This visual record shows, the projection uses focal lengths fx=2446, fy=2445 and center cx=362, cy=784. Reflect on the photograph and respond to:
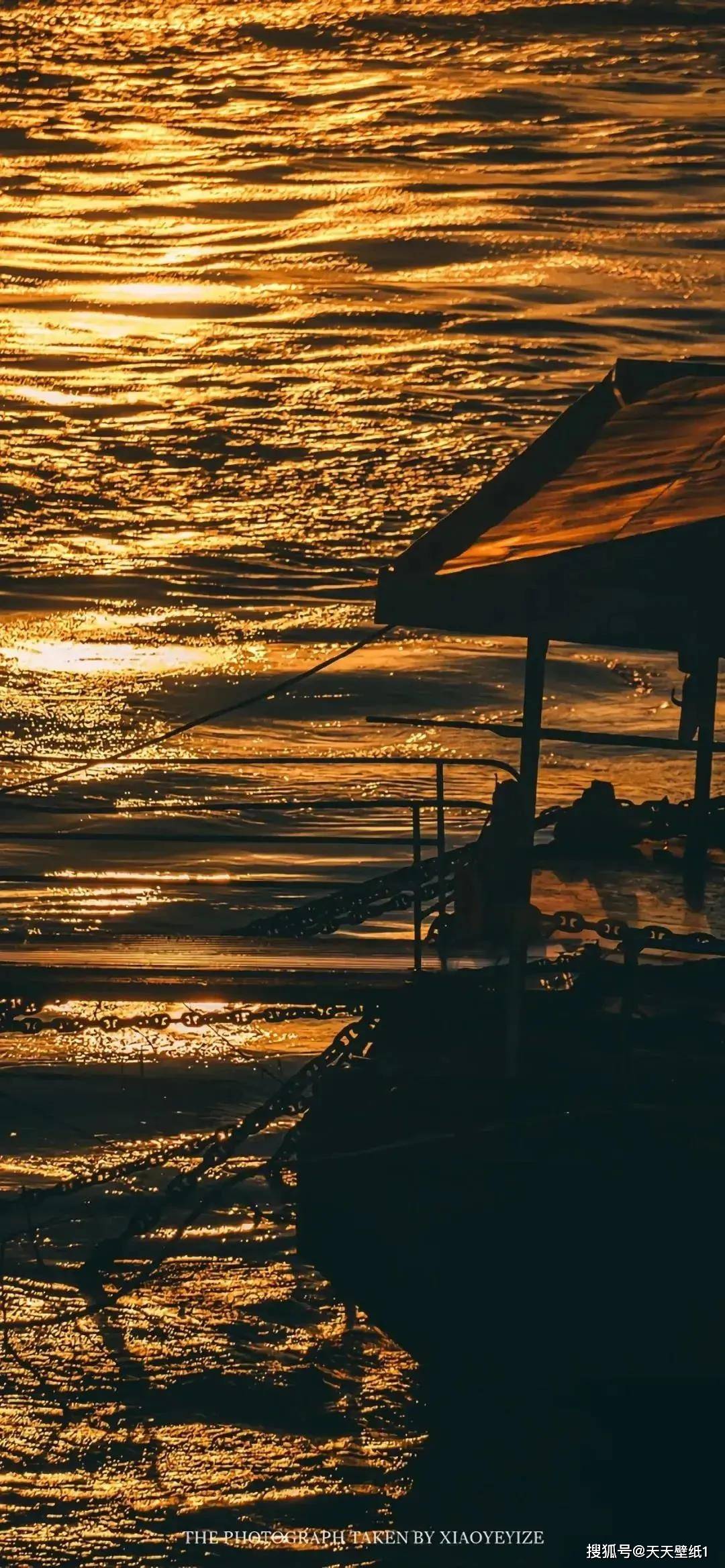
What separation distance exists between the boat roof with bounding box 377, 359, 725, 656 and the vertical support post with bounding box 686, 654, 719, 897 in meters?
0.73

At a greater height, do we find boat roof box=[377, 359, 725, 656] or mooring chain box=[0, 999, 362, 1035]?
boat roof box=[377, 359, 725, 656]

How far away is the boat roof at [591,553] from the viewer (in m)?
9.59

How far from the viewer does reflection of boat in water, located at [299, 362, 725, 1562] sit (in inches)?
382

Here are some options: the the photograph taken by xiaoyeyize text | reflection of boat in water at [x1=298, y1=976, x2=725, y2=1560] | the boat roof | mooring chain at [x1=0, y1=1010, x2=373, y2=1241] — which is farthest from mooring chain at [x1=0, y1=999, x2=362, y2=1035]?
the boat roof

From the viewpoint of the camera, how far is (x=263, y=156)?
139ft

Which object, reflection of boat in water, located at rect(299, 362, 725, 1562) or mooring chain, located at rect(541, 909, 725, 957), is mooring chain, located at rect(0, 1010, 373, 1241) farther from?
mooring chain, located at rect(541, 909, 725, 957)

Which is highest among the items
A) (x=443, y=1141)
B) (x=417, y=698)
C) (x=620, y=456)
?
(x=620, y=456)

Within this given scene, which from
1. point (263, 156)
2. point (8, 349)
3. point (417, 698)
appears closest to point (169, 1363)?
point (417, 698)

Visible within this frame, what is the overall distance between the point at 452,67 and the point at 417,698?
98.8 ft

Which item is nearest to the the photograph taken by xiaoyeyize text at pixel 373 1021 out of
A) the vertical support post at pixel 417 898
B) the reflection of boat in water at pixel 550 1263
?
the reflection of boat in water at pixel 550 1263

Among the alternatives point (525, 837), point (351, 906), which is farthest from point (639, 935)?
point (351, 906)

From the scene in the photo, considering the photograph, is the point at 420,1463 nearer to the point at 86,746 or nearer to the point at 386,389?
the point at 86,746

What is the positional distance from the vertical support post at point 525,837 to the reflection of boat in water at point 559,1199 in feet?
0.05

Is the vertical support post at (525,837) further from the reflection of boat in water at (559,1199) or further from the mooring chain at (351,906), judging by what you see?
Answer: the mooring chain at (351,906)
